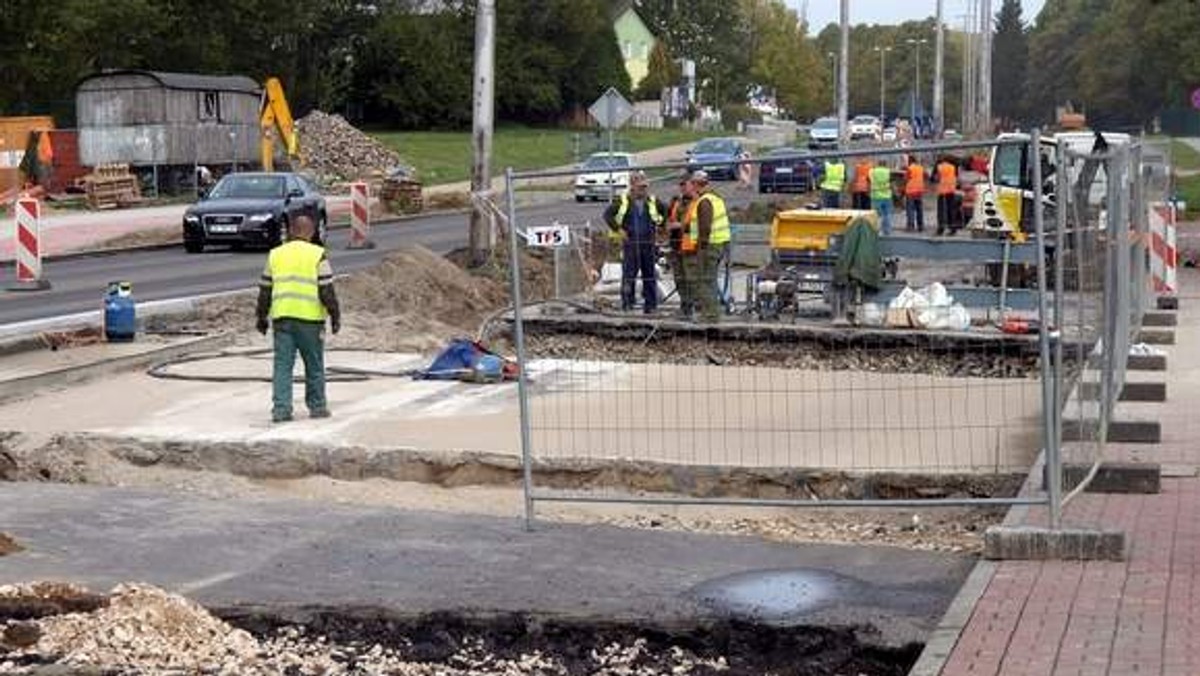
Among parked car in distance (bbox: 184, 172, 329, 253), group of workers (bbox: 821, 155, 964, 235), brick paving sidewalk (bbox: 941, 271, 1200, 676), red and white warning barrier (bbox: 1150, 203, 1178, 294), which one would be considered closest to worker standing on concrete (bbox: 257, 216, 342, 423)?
brick paving sidewalk (bbox: 941, 271, 1200, 676)

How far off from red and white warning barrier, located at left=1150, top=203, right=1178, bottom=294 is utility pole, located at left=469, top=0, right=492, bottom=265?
9444 mm

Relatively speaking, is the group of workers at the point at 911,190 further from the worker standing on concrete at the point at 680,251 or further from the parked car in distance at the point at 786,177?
the worker standing on concrete at the point at 680,251

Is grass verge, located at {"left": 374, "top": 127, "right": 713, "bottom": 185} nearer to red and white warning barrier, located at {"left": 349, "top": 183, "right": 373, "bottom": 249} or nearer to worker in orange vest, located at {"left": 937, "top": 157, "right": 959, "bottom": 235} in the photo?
red and white warning barrier, located at {"left": 349, "top": 183, "right": 373, "bottom": 249}

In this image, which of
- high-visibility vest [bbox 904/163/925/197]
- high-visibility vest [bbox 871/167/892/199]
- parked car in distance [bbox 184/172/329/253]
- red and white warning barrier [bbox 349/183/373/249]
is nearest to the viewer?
parked car in distance [bbox 184/172/329/253]

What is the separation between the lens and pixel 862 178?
3300 centimetres

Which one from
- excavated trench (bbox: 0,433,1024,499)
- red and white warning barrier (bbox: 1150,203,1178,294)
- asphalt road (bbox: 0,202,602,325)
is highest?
red and white warning barrier (bbox: 1150,203,1178,294)

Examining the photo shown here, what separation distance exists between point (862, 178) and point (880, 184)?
677 millimetres

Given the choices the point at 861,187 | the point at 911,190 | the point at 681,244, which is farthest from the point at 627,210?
the point at 911,190

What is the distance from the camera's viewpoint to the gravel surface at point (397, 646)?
7289 mm

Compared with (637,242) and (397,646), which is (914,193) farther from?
(397,646)

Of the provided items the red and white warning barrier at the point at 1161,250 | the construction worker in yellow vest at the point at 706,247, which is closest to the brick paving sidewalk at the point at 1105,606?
the construction worker in yellow vest at the point at 706,247

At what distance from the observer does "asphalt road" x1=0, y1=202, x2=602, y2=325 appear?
2292 centimetres

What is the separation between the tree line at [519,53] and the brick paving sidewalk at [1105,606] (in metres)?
31.4

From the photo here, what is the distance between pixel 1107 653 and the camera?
6.80 m
